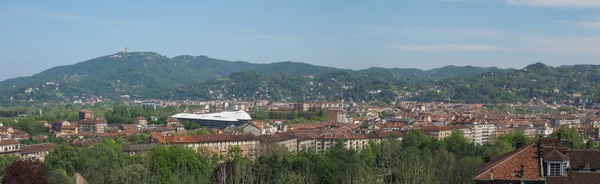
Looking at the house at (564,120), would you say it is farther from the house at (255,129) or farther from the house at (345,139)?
the house at (255,129)

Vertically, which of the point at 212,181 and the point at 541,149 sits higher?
the point at 541,149

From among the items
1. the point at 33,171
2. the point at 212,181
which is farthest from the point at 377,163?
the point at 33,171

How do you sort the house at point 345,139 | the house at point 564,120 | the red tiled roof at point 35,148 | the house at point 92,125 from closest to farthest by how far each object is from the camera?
1. the red tiled roof at point 35,148
2. the house at point 345,139
3. the house at point 92,125
4. the house at point 564,120

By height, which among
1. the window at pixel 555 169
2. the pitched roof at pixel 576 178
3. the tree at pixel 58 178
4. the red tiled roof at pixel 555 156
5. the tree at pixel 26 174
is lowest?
the tree at pixel 58 178

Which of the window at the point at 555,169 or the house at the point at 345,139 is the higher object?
the window at the point at 555,169

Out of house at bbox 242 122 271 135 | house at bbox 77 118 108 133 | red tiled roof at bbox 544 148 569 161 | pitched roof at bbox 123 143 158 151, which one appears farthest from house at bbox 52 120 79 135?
red tiled roof at bbox 544 148 569 161

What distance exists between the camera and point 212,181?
33625mm

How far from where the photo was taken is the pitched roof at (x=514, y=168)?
63.3 ft

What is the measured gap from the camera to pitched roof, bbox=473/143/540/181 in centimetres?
1930

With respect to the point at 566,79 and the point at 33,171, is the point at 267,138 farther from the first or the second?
the point at 566,79

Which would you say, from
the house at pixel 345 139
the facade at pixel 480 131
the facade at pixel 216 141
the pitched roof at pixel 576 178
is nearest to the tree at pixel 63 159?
the facade at pixel 216 141

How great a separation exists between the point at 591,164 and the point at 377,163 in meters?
28.3

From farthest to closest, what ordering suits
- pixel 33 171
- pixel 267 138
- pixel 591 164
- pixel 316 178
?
1. pixel 267 138
2. pixel 316 178
3. pixel 33 171
4. pixel 591 164

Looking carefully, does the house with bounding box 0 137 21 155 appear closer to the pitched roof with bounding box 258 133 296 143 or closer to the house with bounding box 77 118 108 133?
the pitched roof with bounding box 258 133 296 143
